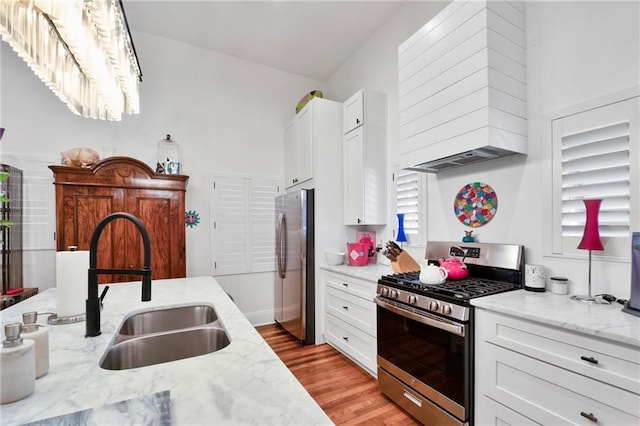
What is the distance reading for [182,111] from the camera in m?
3.57

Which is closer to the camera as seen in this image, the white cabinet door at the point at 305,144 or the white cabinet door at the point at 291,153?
the white cabinet door at the point at 305,144

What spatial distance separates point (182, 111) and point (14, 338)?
339 cm

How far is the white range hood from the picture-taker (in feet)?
5.90

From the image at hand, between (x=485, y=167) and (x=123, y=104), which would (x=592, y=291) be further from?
(x=123, y=104)

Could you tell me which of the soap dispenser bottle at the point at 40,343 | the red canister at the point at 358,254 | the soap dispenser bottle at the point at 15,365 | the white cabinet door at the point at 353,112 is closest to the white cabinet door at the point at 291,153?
the white cabinet door at the point at 353,112

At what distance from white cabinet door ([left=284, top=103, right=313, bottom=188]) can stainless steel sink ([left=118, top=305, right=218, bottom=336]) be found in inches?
79.6

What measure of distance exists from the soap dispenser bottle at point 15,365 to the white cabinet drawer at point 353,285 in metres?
2.07

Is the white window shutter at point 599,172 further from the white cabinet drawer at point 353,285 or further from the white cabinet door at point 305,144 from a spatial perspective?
the white cabinet door at point 305,144

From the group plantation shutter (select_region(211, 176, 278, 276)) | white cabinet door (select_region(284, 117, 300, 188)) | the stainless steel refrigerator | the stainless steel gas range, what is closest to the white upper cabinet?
the stainless steel refrigerator

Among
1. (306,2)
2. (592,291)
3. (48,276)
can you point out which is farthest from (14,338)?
(306,2)

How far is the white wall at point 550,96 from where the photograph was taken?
156 cm

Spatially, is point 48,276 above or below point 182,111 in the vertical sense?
below

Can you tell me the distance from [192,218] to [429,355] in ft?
9.59

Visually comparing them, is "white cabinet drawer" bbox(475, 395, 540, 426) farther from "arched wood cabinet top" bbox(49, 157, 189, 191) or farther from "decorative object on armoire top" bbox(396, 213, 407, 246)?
"arched wood cabinet top" bbox(49, 157, 189, 191)
